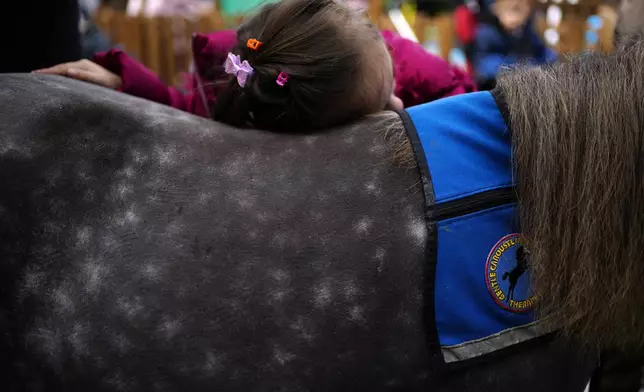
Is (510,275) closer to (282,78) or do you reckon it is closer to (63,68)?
(282,78)

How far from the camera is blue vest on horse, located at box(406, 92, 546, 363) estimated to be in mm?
728

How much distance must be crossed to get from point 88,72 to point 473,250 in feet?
2.06

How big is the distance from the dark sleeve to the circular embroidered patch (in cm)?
81

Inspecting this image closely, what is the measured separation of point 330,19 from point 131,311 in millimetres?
433

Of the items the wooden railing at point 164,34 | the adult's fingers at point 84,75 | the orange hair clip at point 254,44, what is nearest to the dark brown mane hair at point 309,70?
the orange hair clip at point 254,44

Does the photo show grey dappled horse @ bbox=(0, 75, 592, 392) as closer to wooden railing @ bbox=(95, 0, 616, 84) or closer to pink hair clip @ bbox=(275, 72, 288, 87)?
pink hair clip @ bbox=(275, 72, 288, 87)

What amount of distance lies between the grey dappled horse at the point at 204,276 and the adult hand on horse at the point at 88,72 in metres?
0.21

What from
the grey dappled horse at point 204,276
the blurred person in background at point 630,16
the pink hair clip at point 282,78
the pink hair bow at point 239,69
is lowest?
the grey dappled horse at point 204,276

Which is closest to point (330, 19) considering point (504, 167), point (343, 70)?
point (343, 70)

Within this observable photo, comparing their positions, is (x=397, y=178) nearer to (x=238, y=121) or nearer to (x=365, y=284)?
(x=365, y=284)

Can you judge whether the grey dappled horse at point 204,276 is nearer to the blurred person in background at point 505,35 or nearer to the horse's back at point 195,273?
the horse's back at point 195,273

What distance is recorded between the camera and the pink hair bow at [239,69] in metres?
0.88

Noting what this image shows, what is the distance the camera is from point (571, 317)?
2.40 feet

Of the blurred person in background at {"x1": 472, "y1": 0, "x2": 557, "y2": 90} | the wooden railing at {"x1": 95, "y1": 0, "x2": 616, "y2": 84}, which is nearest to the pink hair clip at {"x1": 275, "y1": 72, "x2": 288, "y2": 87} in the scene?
the blurred person in background at {"x1": 472, "y1": 0, "x2": 557, "y2": 90}
